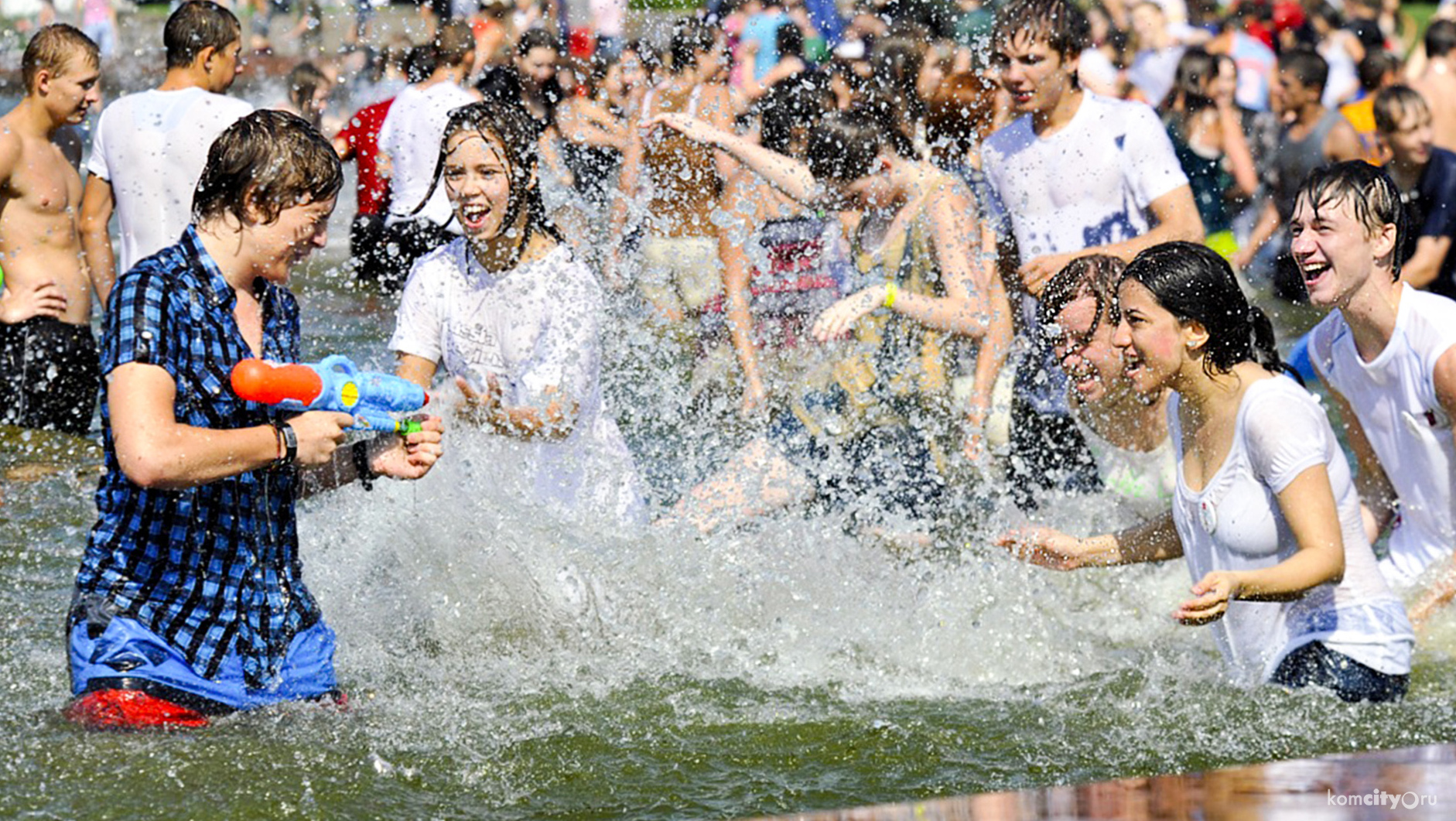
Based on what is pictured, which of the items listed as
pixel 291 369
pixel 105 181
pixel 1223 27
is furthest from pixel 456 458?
pixel 1223 27

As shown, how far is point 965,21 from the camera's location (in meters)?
14.0

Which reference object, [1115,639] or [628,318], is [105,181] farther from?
[1115,639]

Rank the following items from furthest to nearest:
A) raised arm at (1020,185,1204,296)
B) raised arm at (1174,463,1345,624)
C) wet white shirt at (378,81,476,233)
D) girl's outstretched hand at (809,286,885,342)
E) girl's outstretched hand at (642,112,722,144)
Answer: wet white shirt at (378,81,476,233), girl's outstretched hand at (642,112,722,144), raised arm at (1020,185,1204,296), girl's outstretched hand at (809,286,885,342), raised arm at (1174,463,1345,624)

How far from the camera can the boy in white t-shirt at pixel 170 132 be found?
7.25 metres

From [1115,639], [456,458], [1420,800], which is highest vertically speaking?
[456,458]

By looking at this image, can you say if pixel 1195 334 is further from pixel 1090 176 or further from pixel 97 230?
pixel 97 230

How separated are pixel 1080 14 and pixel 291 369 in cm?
404

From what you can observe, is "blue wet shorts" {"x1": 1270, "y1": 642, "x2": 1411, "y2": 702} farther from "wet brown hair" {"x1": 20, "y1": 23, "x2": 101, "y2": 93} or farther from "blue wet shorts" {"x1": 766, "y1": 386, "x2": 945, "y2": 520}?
"wet brown hair" {"x1": 20, "y1": 23, "x2": 101, "y2": 93}

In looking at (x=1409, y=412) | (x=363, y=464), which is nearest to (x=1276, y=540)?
(x=1409, y=412)

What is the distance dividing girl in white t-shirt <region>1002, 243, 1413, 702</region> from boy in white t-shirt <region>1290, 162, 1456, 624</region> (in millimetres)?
473

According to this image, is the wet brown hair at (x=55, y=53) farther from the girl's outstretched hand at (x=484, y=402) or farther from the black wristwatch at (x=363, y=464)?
A: the black wristwatch at (x=363, y=464)

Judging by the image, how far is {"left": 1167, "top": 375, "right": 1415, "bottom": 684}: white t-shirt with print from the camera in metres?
4.13

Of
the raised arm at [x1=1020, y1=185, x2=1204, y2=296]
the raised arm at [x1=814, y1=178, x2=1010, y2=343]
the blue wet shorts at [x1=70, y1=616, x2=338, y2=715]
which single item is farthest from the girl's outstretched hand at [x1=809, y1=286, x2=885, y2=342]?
the blue wet shorts at [x1=70, y1=616, x2=338, y2=715]

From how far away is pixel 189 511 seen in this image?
3818mm
